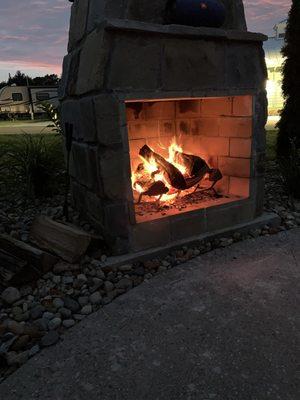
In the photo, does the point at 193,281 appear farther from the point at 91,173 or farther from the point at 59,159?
the point at 59,159

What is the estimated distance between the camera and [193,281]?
2773 mm

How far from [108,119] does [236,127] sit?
5.26 feet

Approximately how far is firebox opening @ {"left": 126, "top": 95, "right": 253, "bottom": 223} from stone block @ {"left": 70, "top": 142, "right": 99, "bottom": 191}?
59cm

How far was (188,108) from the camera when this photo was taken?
4.20 m

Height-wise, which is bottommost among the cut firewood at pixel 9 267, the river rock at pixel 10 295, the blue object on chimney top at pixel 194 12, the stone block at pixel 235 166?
the river rock at pixel 10 295

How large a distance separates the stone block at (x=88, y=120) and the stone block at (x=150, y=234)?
3.00 ft

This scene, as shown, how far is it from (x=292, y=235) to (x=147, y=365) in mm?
2376

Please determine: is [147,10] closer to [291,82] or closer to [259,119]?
[259,119]

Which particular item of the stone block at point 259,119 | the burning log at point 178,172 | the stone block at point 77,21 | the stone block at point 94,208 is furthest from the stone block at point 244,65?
the stone block at point 94,208

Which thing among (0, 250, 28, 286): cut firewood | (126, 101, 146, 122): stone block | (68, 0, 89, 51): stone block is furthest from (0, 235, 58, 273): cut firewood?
(68, 0, 89, 51): stone block

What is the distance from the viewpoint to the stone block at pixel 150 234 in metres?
3.09

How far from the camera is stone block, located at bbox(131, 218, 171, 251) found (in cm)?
309

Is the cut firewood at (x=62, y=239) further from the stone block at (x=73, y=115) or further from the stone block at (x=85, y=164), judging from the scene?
the stone block at (x=73, y=115)

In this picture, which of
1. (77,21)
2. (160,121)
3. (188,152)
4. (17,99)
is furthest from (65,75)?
(17,99)
